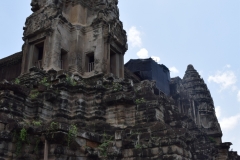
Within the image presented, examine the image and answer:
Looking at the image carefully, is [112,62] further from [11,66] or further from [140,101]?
[11,66]

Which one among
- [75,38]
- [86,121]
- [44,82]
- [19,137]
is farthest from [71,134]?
[75,38]

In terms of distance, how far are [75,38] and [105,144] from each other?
7224 mm

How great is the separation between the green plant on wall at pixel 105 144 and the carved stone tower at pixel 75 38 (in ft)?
15.1

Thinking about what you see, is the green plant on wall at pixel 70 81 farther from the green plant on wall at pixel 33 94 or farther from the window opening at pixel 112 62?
the window opening at pixel 112 62

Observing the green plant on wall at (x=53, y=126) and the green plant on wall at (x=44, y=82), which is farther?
the green plant on wall at (x=44, y=82)

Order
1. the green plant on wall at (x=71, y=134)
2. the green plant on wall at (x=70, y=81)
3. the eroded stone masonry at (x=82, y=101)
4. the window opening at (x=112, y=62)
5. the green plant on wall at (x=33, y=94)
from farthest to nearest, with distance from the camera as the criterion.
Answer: the window opening at (x=112, y=62), the green plant on wall at (x=70, y=81), the green plant on wall at (x=33, y=94), the eroded stone masonry at (x=82, y=101), the green plant on wall at (x=71, y=134)

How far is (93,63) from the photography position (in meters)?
16.1

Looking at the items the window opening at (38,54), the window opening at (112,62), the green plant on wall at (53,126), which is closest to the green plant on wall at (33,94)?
the green plant on wall at (53,126)

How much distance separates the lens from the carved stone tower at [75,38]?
1565 cm

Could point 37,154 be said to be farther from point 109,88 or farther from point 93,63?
point 93,63

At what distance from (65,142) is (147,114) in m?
3.70

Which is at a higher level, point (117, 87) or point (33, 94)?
point (117, 87)

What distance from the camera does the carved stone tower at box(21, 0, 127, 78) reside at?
616 inches

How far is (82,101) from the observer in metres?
13.1
